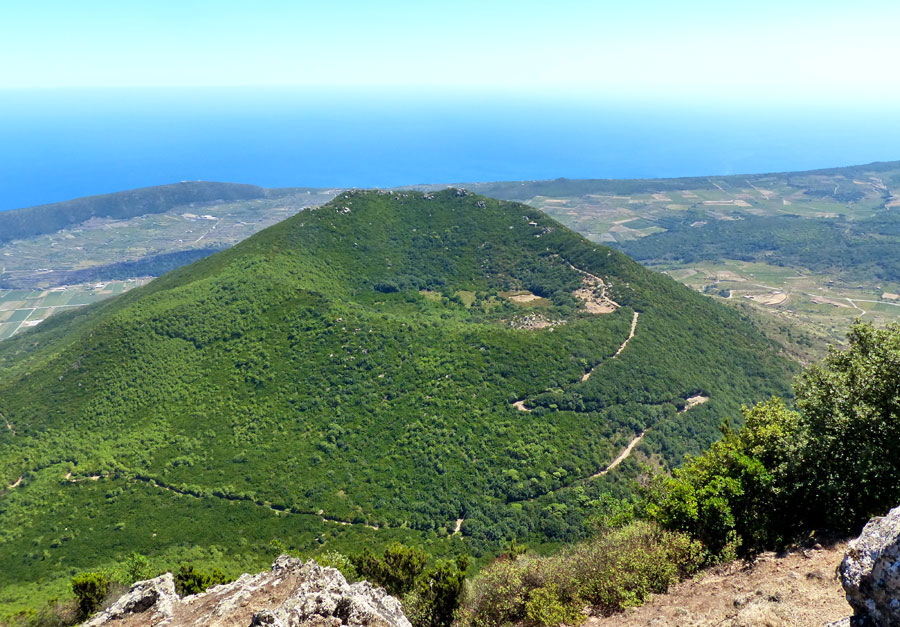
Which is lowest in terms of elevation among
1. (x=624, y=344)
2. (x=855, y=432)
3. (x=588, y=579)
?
(x=624, y=344)

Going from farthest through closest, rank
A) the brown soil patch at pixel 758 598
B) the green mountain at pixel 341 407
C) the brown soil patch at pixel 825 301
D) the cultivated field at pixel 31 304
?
the cultivated field at pixel 31 304, the brown soil patch at pixel 825 301, the green mountain at pixel 341 407, the brown soil patch at pixel 758 598

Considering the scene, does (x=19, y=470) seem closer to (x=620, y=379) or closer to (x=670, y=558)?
(x=670, y=558)

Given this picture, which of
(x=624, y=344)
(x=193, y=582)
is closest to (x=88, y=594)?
(x=193, y=582)

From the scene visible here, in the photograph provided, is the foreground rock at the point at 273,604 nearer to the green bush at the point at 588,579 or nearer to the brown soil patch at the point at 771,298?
the green bush at the point at 588,579

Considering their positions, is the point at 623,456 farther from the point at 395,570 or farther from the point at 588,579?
the point at 588,579

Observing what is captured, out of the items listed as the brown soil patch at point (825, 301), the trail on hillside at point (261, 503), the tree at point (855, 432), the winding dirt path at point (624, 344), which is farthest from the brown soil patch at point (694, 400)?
the brown soil patch at point (825, 301)

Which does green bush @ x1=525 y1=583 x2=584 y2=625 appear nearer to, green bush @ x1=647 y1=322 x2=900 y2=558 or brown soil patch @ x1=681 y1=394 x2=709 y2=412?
green bush @ x1=647 y1=322 x2=900 y2=558

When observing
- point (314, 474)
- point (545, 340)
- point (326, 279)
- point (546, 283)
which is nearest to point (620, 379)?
point (545, 340)
